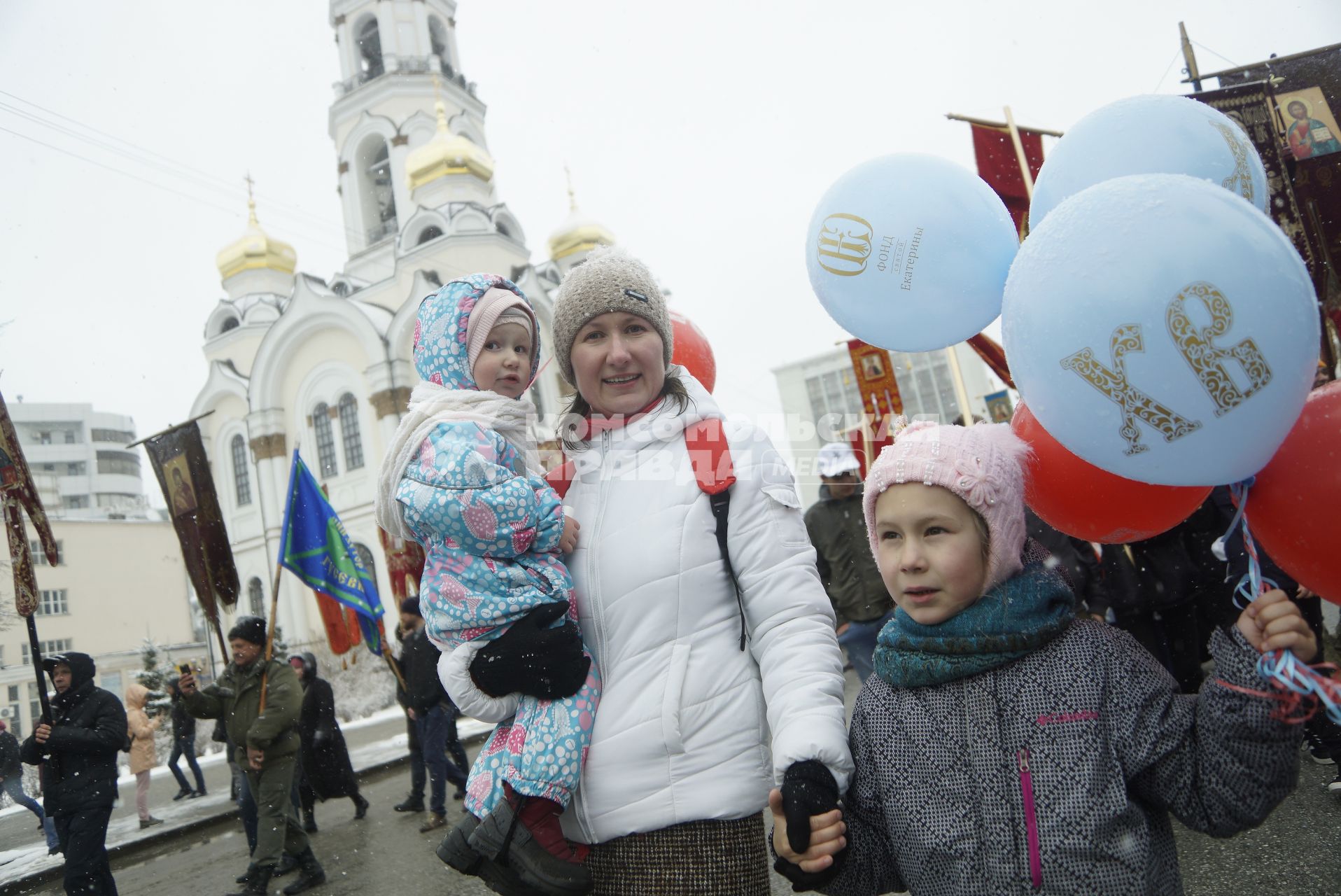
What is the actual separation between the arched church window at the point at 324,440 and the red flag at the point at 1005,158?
2597 cm

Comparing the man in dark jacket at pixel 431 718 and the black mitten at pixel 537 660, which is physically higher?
the black mitten at pixel 537 660

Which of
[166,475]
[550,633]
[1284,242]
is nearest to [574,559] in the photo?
[550,633]

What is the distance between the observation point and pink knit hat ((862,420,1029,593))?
5.59 feet

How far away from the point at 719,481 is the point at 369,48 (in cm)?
3712

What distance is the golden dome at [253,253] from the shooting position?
1228 inches

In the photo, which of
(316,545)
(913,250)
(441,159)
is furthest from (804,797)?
(441,159)

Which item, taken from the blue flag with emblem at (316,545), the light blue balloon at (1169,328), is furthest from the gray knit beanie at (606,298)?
the blue flag with emblem at (316,545)

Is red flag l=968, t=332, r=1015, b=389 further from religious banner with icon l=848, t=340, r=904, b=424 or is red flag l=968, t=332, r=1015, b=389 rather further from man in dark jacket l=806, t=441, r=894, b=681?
religious banner with icon l=848, t=340, r=904, b=424

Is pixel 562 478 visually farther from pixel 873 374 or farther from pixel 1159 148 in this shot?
pixel 873 374

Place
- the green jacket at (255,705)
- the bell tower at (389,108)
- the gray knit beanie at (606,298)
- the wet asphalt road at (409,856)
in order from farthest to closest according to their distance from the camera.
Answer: the bell tower at (389,108) < the green jacket at (255,705) < the wet asphalt road at (409,856) < the gray knit beanie at (606,298)

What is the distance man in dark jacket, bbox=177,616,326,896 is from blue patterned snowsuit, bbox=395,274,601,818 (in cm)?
493

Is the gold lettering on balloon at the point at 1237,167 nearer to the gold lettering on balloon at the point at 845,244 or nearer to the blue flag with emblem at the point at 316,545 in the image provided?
the gold lettering on balloon at the point at 845,244

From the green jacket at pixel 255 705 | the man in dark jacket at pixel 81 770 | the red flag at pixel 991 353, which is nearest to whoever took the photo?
the red flag at pixel 991 353

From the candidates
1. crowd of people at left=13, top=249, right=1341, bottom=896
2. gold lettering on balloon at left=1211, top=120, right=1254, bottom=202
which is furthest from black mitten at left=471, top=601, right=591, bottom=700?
gold lettering on balloon at left=1211, top=120, right=1254, bottom=202
